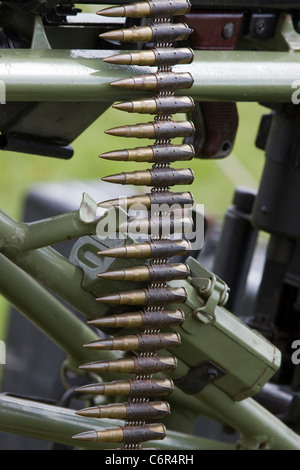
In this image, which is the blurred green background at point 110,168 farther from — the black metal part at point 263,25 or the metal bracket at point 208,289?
the metal bracket at point 208,289

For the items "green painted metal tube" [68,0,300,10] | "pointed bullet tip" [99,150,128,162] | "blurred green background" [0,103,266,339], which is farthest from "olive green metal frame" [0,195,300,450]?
"blurred green background" [0,103,266,339]

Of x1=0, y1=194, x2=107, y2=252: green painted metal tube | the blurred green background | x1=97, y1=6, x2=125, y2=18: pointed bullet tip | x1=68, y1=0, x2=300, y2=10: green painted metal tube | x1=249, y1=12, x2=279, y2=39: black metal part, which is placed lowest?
the blurred green background

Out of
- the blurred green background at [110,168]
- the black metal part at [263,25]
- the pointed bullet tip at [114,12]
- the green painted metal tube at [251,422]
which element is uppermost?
the pointed bullet tip at [114,12]

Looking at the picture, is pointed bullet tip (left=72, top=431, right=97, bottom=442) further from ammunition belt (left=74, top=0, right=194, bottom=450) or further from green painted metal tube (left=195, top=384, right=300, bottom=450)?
green painted metal tube (left=195, top=384, right=300, bottom=450)

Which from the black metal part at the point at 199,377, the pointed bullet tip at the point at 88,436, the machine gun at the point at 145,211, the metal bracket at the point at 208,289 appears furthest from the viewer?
the black metal part at the point at 199,377

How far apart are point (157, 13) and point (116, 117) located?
478 cm

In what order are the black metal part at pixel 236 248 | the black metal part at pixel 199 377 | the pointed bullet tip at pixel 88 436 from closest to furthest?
1. the pointed bullet tip at pixel 88 436
2. the black metal part at pixel 199 377
3. the black metal part at pixel 236 248

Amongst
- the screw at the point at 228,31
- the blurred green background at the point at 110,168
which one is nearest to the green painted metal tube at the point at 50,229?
the screw at the point at 228,31

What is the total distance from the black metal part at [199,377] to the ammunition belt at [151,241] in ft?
0.64

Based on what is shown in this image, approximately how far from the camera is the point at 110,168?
20.8ft

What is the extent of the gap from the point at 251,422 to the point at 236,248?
711 millimetres

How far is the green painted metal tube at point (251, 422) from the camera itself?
7.77 feet

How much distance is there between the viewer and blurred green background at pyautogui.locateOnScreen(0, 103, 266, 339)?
6.09m
